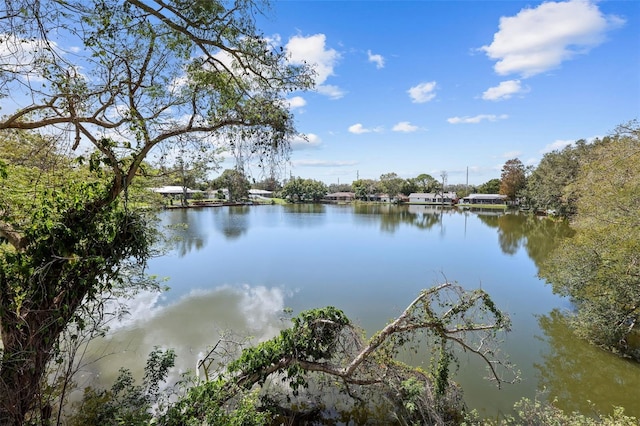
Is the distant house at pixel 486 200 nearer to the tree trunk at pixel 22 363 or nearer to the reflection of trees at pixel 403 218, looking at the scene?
the reflection of trees at pixel 403 218

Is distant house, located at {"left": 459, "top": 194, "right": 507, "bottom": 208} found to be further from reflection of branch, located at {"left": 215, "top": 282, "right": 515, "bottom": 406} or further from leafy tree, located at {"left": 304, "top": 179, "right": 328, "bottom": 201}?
reflection of branch, located at {"left": 215, "top": 282, "right": 515, "bottom": 406}

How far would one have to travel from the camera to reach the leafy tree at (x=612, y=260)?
689cm

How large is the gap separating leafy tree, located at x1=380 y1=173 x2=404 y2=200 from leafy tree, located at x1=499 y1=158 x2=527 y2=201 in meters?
18.0

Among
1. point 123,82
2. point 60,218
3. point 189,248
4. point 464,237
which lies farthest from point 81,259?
point 464,237

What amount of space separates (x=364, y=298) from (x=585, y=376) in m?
5.68

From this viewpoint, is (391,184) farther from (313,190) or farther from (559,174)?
(559,174)

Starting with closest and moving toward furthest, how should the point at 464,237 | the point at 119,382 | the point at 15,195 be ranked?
the point at 15,195, the point at 119,382, the point at 464,237

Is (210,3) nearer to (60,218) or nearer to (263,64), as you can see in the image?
(263,64)

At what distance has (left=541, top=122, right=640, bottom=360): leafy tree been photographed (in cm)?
689

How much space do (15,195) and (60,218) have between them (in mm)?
875

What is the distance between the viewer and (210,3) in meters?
3.07

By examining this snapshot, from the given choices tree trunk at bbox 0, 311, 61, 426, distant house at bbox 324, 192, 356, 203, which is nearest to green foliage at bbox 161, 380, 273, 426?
tree trunk at bbox 0, 311, 61, 426

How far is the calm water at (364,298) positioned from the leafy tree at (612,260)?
0.56 m

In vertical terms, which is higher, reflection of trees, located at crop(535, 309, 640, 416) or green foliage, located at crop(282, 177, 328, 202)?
green foliage, located at crop(282, 177, 328, 202)
